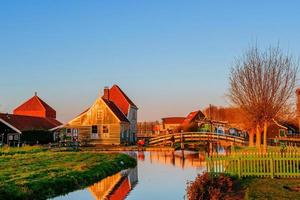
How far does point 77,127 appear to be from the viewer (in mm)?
59125

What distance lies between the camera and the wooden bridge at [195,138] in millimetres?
57000

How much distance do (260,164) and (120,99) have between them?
162ft

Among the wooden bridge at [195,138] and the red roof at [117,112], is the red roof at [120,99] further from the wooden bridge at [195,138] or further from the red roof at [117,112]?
the wooden bridge at [195,138]

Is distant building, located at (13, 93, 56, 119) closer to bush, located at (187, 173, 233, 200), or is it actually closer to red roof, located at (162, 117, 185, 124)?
red roof, located at (162, 117, 185, 124)

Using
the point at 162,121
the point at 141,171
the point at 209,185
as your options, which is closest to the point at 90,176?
the point at 141,171

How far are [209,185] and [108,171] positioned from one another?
1164 cm

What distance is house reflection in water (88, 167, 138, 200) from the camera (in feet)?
59.3

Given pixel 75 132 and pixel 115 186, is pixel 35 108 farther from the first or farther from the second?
pixel 115 186

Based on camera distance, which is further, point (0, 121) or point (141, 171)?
point (0, 121)

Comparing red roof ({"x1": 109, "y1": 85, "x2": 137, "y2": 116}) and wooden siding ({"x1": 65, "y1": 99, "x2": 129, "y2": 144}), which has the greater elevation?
red roof ({"x1": 109, "y1": 85, "x2": 137, "y2": 116})

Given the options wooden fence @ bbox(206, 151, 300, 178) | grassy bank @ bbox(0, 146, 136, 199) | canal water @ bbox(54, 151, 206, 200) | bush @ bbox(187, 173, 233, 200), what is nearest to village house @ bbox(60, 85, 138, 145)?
canal water @ bbox(54, 151, 206, 200)

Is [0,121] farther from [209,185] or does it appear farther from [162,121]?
[162,121]

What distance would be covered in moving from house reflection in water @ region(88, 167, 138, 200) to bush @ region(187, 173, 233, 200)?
11.5ft

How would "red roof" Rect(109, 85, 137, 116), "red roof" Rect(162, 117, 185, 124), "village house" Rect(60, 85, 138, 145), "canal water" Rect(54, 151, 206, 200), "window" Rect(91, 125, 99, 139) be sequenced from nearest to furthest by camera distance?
"canal water" Rect(54, 151, 206, 200)
"village house" Rect(60, 85, 138, 145)
"window" Rect(91, 125, 99, 139)
"red roof" Rect(109, 85, 137, 116)
"red roof" Rect(162, 117, 185, 124)
